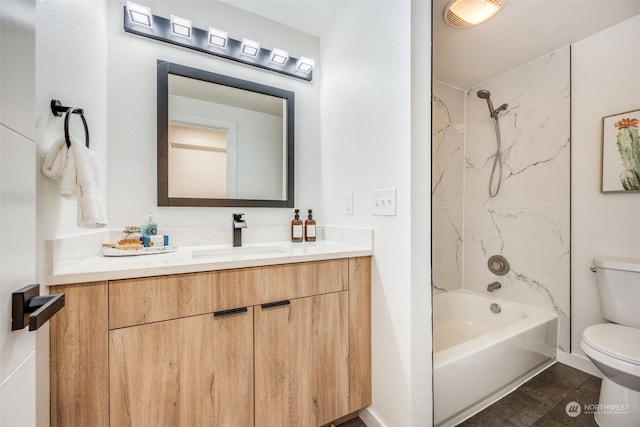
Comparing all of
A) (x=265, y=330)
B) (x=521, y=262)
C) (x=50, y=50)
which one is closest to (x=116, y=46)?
(x=50, y=50)

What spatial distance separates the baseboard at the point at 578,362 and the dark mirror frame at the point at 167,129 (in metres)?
1.85

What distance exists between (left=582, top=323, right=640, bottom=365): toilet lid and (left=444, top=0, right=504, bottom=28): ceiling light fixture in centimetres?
174

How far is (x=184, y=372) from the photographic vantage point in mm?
941

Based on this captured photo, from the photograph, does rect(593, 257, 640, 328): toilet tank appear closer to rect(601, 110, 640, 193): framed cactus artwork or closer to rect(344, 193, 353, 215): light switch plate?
rect(601, 110, 640, 193): framed cactus artwork

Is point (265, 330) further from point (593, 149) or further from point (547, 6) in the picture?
point (547, 6)

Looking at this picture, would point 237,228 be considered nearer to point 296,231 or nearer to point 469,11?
point 296,231

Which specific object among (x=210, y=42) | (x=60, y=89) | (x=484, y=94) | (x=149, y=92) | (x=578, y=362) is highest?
(x=210, y=42)

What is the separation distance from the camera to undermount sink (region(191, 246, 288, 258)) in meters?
1.38

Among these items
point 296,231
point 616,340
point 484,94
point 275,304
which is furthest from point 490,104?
point 275,304

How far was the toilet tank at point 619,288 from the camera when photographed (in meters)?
1.23

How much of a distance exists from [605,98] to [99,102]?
7.97 feet

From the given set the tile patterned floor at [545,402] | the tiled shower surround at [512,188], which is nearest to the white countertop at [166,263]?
the tiled shower surround at [512,188]

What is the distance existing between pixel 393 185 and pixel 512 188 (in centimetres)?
104

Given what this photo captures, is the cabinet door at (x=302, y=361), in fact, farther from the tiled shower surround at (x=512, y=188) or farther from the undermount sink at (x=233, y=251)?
the tiled shower surround at (x=512, y=188)
